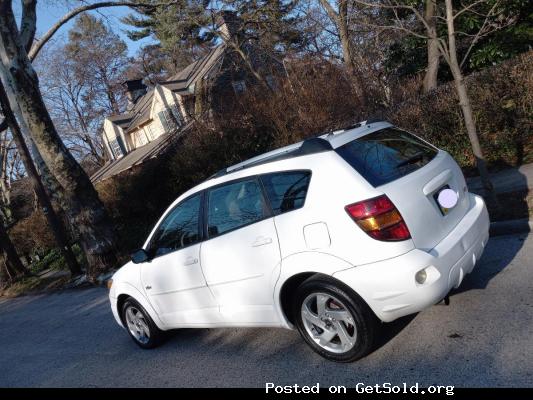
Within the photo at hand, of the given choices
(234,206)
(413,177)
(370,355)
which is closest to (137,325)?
(234,206)

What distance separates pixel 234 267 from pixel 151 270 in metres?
1.40

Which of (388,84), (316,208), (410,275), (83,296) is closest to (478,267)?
(410,275)

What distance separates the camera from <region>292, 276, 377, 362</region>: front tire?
11.9 feet

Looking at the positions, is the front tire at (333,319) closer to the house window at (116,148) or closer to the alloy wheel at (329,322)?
the alloy wheel at (329,322)

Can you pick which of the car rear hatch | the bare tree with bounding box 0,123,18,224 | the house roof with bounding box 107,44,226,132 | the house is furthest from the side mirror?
the bare tree with bounding box 0,123,18,224

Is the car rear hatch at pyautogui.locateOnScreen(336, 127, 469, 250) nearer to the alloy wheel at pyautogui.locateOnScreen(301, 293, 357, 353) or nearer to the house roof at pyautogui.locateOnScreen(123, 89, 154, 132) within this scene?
the alloy wheel at pyautogui.locateOnScreen(301, 293, 357, 353)

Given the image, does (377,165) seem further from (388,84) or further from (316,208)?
(388,84)

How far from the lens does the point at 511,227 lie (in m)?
5.74

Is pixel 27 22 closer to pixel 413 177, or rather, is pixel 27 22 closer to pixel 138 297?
pixel 138 297

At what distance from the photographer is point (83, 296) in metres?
10.8

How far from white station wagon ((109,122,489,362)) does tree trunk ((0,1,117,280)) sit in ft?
25.5

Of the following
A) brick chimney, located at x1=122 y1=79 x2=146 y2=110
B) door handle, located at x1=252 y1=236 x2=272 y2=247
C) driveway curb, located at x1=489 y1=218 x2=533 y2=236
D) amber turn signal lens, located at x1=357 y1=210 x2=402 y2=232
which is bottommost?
driveway curb, located at x1=489 y1=218 x2=533 y2=236

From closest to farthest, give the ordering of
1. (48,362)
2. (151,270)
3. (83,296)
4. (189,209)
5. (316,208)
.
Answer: (316,208)
(189,209)
(151,270)
(48,362)
(83,296)

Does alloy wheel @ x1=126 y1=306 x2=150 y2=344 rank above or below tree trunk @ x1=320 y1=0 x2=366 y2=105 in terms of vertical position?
below
